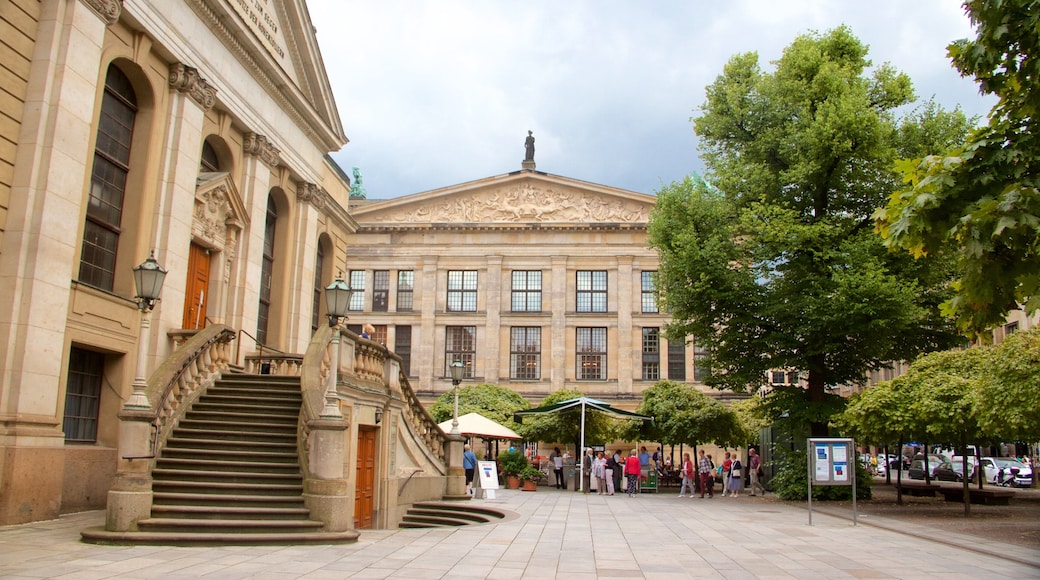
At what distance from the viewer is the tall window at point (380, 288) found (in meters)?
60.5

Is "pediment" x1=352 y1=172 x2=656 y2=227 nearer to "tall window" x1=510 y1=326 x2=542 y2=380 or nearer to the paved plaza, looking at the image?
"tall window" x1=510 y1=326 x2=542 y2=380

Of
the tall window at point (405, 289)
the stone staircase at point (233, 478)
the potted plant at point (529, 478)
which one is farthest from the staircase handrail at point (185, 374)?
the tall window at point (405, 289)

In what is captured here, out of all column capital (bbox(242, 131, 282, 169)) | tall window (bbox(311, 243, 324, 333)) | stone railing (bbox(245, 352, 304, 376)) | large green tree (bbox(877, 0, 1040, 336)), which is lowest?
stone railing (bbox(245, 352, 304, 376))

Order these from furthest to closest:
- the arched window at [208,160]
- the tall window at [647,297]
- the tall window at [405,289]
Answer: the tall window at [405,289] → the tall window at [647,297] → the arched window at [208,160]

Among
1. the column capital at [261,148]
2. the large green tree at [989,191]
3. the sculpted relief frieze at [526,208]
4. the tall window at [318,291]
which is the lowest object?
the large green tree at [989,191]

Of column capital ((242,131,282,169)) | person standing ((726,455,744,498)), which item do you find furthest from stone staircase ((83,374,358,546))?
person standing ((726,455,744,498))

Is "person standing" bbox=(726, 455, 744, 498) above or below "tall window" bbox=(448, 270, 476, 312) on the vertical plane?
below

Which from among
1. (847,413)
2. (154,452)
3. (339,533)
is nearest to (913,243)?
(339,533)

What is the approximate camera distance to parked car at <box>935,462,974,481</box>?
47.7 meters

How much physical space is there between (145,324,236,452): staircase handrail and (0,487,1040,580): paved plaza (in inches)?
80.4

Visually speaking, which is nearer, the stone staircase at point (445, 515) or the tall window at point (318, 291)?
the stone staircase at point (445, 515)

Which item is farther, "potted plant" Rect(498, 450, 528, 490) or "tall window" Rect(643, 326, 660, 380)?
"tall window" Rect(643, 326, 660, 380)

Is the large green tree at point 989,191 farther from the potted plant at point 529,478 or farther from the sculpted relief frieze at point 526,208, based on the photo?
the sculpted relief frieze at point 526,208

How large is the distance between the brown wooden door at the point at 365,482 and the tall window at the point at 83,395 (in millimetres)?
5207
